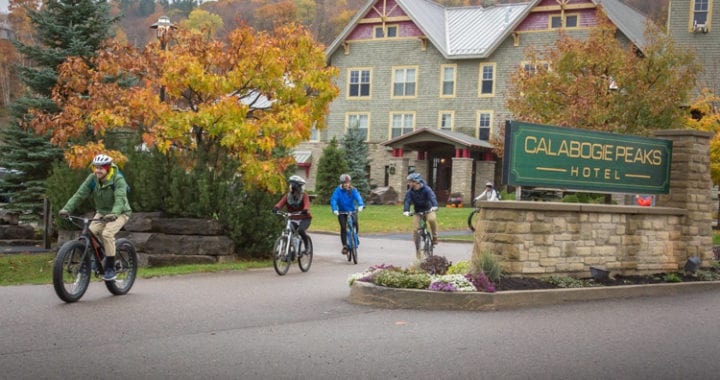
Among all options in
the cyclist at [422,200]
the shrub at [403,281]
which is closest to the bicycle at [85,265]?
the shrub at [403,281]

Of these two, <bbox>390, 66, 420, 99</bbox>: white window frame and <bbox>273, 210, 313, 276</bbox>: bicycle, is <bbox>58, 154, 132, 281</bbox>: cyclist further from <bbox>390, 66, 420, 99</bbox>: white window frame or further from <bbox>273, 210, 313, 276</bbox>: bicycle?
<bbox>390, 66, 420, 99</bbox>: white window frame

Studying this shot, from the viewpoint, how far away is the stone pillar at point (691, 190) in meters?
15.9

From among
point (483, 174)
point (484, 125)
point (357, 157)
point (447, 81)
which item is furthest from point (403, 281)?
point (447, 81)

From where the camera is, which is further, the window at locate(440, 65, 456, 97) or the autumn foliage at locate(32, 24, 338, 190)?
the window at locate(440, 65, 456, 97)

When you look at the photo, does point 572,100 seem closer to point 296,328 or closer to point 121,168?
point 121,168

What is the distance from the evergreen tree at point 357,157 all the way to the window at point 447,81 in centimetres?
539

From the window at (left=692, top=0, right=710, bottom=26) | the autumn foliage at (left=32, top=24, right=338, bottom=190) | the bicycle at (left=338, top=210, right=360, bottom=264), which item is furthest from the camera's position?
the window at (left=692, top=0, right=710, bottom=26)

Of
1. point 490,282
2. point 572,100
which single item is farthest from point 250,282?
point 572,100

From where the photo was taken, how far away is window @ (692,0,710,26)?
1684 inches

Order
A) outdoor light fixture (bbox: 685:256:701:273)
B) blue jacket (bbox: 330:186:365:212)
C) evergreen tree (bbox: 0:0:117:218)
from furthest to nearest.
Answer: evergreen tree (bbox: 0:0:117:218)
blue jacket (bbox: 330:186:365:212)
outdoor light fixture (bbox: 685:256:701:273)

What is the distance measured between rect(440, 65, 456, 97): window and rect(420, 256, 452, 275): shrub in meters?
36.4

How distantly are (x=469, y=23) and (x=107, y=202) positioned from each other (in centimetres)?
4204

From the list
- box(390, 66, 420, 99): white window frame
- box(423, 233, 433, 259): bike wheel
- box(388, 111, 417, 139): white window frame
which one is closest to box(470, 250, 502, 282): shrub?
box(423, 233, 433, 259): bike wheel

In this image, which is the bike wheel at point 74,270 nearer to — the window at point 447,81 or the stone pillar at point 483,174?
the stone pillar at point 483,174
